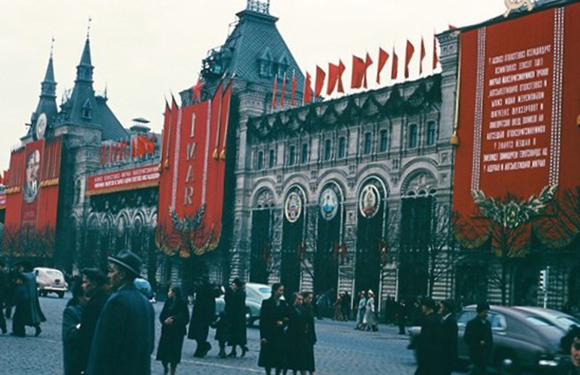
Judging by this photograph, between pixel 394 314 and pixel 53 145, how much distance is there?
191ft

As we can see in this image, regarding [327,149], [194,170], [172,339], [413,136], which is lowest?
[172,339]

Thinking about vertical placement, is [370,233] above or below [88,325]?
above

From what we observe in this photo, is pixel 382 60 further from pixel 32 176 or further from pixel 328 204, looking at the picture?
pixel 32 176

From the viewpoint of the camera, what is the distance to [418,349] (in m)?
12.6

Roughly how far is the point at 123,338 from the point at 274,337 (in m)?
9.79

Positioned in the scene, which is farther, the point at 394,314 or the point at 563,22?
the point at 394,314

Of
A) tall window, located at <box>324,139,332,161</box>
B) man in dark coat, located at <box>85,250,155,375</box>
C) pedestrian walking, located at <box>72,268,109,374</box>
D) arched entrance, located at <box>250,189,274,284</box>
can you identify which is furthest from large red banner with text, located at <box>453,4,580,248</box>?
man in dark coat, located at <box>85,250,155,375</box>

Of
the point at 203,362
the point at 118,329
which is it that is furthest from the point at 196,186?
the point at 118,329

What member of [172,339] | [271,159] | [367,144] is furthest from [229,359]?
[271,159]

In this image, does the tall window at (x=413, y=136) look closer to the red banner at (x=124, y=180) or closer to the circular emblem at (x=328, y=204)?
the circular emblem at (x=328, y=204)

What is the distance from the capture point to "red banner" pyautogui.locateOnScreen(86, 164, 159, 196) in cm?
8144

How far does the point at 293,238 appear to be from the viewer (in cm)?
6188

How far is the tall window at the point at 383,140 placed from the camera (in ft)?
187

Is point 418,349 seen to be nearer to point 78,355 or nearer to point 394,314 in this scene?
point 78,355
